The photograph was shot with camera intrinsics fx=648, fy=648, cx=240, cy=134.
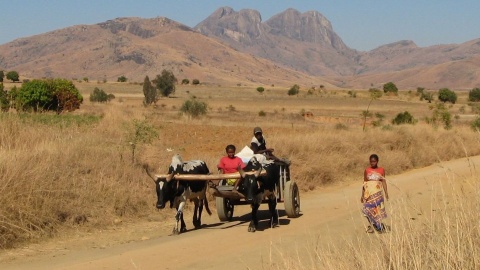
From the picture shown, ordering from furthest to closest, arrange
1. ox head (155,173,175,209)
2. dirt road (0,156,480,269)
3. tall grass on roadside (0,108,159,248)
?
tall grass on roadside (0,108,159,248) → ox head (155,173,175,209) → dirt road (0,156,480,269)

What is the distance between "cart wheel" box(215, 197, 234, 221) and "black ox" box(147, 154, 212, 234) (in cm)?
85

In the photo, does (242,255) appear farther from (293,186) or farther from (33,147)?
(33,147)

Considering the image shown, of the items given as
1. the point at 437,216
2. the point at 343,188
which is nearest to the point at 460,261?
the point at 437,216

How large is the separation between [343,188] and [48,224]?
34.2 feet

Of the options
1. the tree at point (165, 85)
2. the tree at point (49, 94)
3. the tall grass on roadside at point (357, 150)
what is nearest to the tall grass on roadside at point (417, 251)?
the tall grass on roadside at point (357, 150)

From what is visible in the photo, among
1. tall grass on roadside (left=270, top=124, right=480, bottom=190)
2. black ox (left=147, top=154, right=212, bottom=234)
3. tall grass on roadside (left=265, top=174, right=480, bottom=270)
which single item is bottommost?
tall grass on roadside (left=270, top=124, right=480, bottom=190)

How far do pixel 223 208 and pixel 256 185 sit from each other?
190 centimetres

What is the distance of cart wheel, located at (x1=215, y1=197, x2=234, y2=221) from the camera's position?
1355 centimetres

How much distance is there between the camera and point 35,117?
21875mm

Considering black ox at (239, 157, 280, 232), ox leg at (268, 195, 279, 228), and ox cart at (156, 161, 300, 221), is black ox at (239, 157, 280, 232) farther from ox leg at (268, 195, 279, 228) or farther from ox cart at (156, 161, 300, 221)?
ox cart at (156, 161, 300, 221)

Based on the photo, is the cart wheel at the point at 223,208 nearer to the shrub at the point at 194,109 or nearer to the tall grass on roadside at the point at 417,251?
the tall grass on roadside at the point at 417,251

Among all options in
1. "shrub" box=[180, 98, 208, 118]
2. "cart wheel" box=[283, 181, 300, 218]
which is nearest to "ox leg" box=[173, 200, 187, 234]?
"cart wheel" box=[283, 181, 300, 218]

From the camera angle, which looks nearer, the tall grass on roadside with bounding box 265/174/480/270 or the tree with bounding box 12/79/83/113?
the tall grass on roadside with bounding box 265/174/480/270

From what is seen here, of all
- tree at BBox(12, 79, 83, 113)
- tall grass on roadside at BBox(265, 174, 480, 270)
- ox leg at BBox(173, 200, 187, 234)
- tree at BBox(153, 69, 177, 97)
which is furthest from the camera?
tree at BBox(153, 69, 177, 97)
